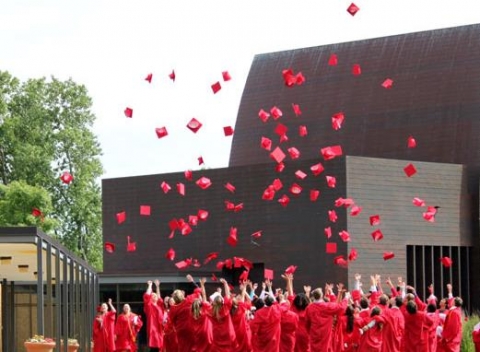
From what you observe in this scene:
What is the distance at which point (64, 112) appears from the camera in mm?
68625

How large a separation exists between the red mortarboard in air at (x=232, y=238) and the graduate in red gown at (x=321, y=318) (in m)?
19.3

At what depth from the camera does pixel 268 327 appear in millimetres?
26422

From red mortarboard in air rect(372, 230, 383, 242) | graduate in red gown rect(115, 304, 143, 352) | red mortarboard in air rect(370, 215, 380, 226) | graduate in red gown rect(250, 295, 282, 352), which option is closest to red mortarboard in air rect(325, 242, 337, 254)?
red mortarboard in air rect(372, 230, 383, 242)

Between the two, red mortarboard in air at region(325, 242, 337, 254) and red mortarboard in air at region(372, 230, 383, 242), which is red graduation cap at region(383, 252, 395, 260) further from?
red mortarboard in air at region(325, 242, 337, 254)

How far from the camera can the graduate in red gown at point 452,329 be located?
92.9ft

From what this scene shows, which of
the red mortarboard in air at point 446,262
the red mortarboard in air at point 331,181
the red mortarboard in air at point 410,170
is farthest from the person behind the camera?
the red mortarboard in air at point 446,262

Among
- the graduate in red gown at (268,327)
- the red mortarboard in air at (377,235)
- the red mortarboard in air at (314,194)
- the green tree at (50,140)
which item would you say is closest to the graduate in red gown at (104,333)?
the graduate in red gown at (268,327)

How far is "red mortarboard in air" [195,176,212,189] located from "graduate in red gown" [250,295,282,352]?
65.6 feet

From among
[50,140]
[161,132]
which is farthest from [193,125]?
[50,140]

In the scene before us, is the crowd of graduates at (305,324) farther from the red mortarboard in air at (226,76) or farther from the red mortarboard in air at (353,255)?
the red mortarboard in air at (353,255)

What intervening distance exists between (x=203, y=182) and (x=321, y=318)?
20582 mm

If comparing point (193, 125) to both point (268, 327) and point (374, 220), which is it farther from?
point (374, 220)

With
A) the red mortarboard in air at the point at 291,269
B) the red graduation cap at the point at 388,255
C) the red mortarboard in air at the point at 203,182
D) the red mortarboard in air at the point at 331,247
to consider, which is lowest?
the red mortarboard in air at the point at 291,269

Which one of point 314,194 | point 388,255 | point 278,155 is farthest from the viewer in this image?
point 388,255
